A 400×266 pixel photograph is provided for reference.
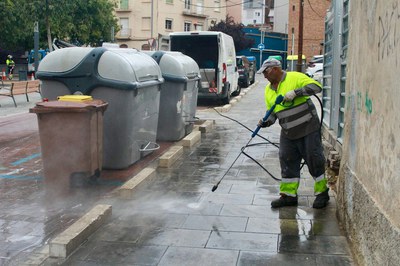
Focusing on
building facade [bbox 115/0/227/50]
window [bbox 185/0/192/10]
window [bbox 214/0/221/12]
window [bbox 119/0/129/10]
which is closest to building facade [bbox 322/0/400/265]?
building facade [bbox 115/0/227/50]

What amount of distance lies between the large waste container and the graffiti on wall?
596 centimetres

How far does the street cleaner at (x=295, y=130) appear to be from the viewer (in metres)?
5.50

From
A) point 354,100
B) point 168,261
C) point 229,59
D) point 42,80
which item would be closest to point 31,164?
point 42,80

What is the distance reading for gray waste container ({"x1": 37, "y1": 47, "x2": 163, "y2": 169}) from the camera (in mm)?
6844

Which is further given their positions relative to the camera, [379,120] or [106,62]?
[106,62]

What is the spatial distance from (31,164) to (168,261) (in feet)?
15.3

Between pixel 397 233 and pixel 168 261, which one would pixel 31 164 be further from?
pixel 397 233

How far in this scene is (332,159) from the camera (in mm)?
7129

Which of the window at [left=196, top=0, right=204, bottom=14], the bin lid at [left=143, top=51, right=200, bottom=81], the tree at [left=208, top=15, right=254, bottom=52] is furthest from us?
the window at [left=196, top=0, right=204, bottom=14]

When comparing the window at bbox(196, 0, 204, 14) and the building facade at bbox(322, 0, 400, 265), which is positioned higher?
the window at bbox(196, 0, 204, 14)

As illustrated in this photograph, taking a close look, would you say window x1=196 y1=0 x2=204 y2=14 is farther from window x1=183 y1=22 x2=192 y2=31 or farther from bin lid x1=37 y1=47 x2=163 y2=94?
bin lid x1=37 y1=47 x2=163 y2=94

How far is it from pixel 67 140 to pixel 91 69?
1204 millimetres

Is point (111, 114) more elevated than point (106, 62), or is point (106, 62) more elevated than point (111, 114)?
point (106, 62)

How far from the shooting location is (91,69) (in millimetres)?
6871
